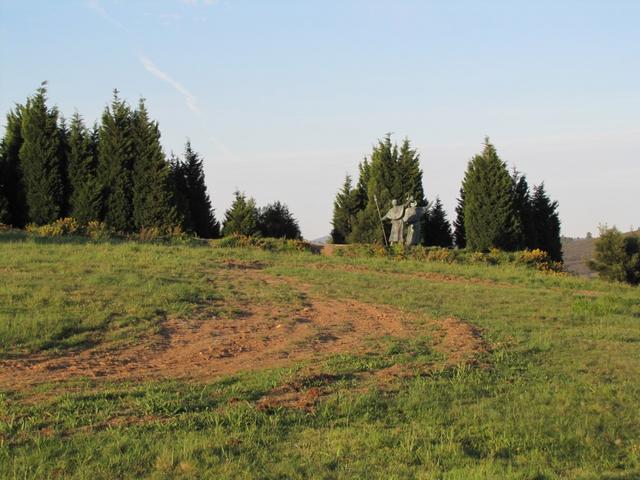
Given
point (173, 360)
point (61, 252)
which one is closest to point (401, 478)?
point (173, 360)

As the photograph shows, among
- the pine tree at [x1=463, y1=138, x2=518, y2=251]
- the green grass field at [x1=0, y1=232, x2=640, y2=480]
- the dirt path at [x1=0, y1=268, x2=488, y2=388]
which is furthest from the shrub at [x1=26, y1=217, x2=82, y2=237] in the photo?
the pine tree at [x1=463, y1=138, x2=518, y2=251]

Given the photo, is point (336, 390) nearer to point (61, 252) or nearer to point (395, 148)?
point (61, 252)

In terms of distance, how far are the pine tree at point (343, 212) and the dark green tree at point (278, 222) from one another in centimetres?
177

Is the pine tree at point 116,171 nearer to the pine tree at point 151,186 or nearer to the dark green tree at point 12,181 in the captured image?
the pine tree at point 151,186

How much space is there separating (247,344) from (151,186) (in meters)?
17.5

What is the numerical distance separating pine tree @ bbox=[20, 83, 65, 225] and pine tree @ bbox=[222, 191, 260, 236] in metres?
6.59

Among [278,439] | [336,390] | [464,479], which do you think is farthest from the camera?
[336,390]

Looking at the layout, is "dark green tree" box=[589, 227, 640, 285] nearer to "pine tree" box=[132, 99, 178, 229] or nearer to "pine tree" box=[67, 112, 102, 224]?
"pine tree" box=[132, 99, 178, 229]

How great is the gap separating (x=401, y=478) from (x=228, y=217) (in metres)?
25.9

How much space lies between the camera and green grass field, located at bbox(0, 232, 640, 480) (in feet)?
18.9

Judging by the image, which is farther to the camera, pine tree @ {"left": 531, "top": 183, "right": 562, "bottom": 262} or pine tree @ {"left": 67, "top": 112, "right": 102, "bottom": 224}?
pine tree @ {"left": 531, "top": 183, "right": 562, "bottom": 262}

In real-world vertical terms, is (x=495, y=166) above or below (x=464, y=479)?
above

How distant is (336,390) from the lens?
779 centimetres

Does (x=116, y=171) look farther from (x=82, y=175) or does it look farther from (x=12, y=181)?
(x=12, y=181)
